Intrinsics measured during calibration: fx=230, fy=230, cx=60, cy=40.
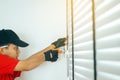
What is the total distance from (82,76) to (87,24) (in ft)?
1.26

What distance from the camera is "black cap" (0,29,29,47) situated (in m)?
2.28

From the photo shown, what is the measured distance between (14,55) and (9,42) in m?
0.14

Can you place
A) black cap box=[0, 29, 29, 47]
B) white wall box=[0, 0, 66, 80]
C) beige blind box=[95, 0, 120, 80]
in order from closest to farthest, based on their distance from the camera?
beige blind box=[95, 0, 120, 80], black cap box=[0, 29, 29, 47], white wall box=[0, 0, 66, 80]

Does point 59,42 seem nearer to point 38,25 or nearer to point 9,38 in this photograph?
point 38,25

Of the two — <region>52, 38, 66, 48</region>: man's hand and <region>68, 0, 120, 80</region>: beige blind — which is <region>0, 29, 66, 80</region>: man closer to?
<region>52, 38, 66, 48</region>: man's hand

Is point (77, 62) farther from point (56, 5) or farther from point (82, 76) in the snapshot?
point (56, 5)

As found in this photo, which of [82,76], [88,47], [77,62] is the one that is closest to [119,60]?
[88,47]

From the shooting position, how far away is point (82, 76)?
5.41 ft

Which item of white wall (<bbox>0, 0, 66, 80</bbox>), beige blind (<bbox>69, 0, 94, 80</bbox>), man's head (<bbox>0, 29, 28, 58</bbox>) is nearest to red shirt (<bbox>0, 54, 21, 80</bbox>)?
man's head (<bbox>0, 29, 28, 58</bbox>)

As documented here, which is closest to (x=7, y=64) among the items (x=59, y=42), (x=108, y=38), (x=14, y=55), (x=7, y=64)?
(x=7, y=64)

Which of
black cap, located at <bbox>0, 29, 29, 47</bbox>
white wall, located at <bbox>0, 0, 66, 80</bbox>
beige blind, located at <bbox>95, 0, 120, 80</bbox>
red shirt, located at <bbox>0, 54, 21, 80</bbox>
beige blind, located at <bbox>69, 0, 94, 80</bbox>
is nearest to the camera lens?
beige blind, located at <bbox>95, 0, 120, 80</bbox>

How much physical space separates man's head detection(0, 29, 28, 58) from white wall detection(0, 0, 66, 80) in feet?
0.65

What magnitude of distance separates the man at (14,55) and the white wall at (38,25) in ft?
0.51

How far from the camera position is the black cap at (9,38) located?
2.28 m
